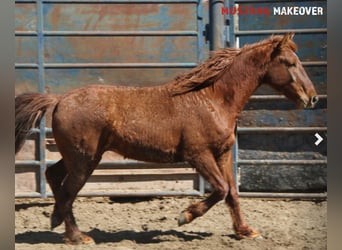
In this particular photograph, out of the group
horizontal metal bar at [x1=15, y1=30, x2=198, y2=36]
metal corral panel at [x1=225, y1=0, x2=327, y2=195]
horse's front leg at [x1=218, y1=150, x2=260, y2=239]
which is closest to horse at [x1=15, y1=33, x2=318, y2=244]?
horse's front leg at [x1=218, y1=150, x2=260, y2=239]

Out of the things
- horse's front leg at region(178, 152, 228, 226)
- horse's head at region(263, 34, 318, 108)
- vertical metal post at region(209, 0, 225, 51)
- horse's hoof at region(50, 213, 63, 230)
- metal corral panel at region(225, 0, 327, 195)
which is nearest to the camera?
horse's front leg at region(178, 152, 228, 226)

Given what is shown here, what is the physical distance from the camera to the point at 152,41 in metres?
5.64

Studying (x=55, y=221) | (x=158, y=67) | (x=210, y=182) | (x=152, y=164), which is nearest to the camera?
(x=210, y=182)

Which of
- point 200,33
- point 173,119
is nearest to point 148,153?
point 173,119

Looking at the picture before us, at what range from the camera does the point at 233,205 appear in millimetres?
5008

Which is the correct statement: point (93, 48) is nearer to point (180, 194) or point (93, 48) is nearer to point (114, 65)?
point (114, 65)

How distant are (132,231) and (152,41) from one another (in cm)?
184

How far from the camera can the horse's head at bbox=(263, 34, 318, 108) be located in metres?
4.99

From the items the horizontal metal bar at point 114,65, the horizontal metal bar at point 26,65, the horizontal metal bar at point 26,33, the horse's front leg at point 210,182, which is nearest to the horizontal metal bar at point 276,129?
the horizontal metal bar at point 114,65

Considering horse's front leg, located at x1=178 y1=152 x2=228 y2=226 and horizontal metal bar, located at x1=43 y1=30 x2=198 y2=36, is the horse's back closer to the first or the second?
horse's front leg, located at x1=178 y1=152 x2=228 y2=226

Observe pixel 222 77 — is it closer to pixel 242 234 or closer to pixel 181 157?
pixel 181 157

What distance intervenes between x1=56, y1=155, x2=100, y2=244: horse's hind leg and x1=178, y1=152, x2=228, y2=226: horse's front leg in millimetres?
835

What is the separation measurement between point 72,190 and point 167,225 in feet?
3.31

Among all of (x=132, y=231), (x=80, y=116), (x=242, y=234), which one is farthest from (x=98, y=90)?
(x=242, y=234)
